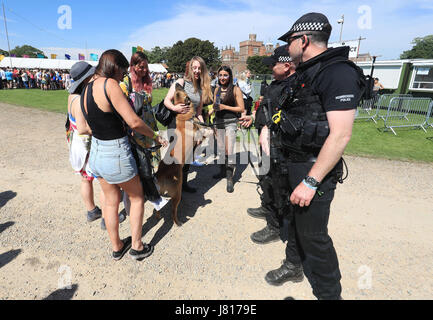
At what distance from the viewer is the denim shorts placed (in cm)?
226

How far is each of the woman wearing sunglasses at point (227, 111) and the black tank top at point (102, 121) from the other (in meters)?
2.26

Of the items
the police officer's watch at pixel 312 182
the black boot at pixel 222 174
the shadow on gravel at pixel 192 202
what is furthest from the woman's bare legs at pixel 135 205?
the black boot at pixel 222 174

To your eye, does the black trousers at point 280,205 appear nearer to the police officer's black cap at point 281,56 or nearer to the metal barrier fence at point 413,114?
the police officer's black cap at point 281,56

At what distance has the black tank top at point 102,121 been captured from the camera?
2084 mm

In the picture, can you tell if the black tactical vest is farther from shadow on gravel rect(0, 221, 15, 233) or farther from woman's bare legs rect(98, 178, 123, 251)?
shadow on gravel rect(0, 221, 15, 233)

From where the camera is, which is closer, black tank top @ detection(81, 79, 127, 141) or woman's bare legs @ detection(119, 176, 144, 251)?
black tank top @ detection(81, 79, 127, 141)

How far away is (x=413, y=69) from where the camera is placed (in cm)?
1669

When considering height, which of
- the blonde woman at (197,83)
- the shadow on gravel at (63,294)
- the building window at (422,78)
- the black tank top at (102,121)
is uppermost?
the building window at (422,78)

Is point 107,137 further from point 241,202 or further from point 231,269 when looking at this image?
point 241,202

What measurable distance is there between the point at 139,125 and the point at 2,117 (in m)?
11.3

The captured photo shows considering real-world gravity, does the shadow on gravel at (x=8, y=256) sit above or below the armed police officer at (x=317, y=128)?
below

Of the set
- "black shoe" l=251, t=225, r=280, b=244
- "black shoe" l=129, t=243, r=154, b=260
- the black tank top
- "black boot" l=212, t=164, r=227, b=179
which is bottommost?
"black shoe" l=129, t=243, r=154, b=260

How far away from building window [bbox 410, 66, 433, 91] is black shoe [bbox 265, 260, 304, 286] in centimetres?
1926

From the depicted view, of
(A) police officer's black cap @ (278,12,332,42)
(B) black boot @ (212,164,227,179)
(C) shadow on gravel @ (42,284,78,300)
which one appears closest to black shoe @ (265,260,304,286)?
(C) shadow on gravel @ (42,284,78,300)
